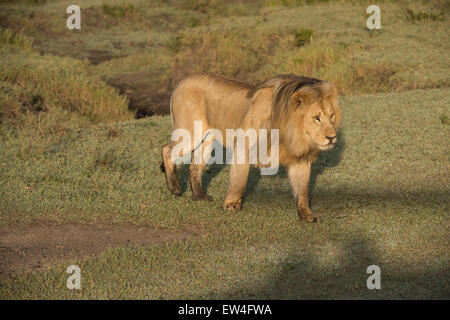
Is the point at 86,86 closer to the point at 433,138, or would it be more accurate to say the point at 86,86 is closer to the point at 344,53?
the point at 344,53

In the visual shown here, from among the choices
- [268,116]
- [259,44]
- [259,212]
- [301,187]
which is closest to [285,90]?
[268,116]

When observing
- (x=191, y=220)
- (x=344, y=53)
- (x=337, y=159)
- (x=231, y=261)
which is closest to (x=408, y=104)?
(x=337, y=159)

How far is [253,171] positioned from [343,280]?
4.10 metres

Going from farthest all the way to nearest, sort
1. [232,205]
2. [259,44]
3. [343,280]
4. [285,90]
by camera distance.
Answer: [259,44] → [232,205] → [285,90] → [343,280]

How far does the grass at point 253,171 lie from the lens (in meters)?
5.30

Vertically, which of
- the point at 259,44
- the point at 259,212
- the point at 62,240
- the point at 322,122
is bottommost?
the point at 62,240

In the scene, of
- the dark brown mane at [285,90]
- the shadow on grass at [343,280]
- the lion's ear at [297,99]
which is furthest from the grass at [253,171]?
the lion's ear at [297,99]

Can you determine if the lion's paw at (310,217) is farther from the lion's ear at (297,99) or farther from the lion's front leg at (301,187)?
the lion's ear at (297,99)

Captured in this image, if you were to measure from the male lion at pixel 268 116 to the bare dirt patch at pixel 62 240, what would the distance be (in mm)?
1083

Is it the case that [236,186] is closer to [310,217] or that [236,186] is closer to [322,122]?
[310,217]

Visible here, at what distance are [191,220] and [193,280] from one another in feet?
5.96

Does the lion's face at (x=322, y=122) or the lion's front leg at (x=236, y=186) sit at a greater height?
the lion's face at (x=322, y=122)

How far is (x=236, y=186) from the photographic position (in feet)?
23.0

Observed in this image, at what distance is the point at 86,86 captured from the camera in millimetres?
15391
